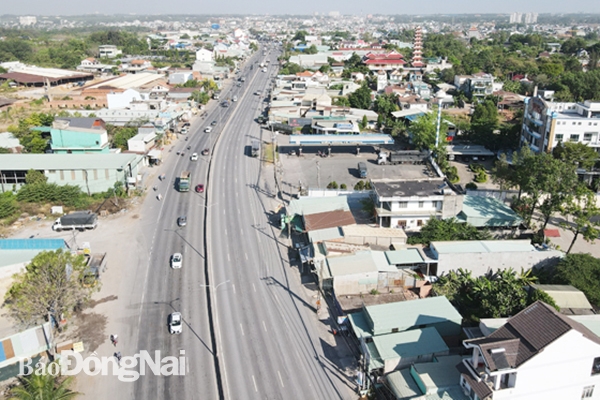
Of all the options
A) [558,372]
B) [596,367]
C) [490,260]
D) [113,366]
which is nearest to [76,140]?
[113,366]

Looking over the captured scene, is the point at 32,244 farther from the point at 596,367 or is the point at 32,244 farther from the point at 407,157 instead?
the point at 407,157

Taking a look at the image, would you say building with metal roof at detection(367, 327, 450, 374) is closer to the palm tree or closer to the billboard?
the palm tree

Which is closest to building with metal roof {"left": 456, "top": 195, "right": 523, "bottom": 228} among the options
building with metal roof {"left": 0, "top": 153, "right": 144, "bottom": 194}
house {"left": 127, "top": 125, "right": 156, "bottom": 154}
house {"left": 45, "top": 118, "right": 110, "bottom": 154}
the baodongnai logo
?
the baodongnai logo

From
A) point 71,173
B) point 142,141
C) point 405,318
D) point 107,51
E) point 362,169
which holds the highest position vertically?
point 107,51

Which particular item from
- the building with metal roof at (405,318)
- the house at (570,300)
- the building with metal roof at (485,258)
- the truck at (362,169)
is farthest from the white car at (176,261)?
the truck at (362,169)

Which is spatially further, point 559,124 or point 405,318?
point 559,124

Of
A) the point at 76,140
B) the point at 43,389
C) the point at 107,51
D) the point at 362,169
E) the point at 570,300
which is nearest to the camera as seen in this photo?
the point at 43,389

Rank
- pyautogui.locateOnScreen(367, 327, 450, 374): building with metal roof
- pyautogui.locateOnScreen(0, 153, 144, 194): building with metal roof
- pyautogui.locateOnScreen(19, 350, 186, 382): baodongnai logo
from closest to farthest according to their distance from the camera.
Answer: pyautogui.locateOnScreen(367, 327, 450, 374): building with metal roof
pyautogui.locateOnScreen(19, 350, 186, 382): baodongnai logo
pyautogui.locateOnScreen(0, 153, 144, 194): building with metal roof

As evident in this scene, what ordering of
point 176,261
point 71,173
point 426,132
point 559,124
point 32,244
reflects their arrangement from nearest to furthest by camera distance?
1. point 32,244
2. point 176,261
3. point 71,173
4. point 559,124
5. point 426,132
